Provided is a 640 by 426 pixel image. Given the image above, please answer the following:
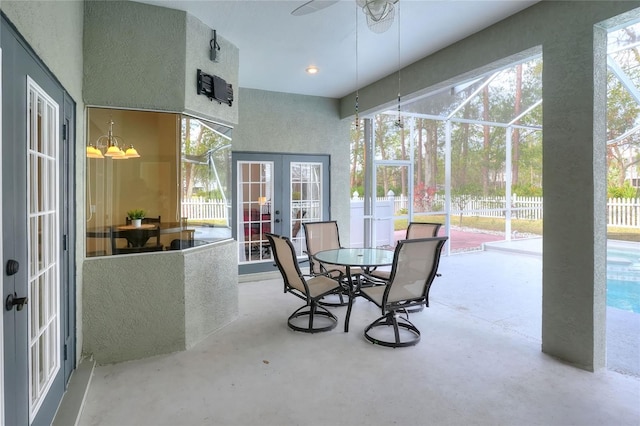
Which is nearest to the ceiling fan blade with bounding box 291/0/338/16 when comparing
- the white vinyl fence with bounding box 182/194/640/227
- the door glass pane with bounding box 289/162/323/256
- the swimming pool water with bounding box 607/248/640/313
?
the door glass pane with bounding box 289/162/323/256

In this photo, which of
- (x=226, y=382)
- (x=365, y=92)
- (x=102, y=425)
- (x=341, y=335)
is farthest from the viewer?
(x=365, y=92)

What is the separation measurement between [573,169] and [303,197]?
13.3 ft

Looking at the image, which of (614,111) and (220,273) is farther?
(614,111)

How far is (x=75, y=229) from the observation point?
2775mm

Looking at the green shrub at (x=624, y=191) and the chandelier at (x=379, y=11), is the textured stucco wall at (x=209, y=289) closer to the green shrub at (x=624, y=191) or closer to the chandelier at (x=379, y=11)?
the chandelier at (x=379, y=11)

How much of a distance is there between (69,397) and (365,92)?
511 centimetres

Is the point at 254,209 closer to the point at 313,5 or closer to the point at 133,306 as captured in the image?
the point at 133,306

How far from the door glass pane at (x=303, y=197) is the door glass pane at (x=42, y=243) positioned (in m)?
4.01

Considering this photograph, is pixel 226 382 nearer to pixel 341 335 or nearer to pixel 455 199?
pixel 341 335

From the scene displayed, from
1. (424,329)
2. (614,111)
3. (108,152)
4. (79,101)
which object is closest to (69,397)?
(108,152)

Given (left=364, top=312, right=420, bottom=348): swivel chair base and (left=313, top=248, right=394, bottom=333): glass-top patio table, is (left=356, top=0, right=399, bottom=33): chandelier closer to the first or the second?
(left=313, top=248, right=394, bottom=333): glass-top patio table

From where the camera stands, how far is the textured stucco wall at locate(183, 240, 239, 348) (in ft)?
11.0

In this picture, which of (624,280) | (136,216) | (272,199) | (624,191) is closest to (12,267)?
(136,216)

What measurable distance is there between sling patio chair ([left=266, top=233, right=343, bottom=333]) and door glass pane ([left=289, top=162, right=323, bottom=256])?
218 cm
